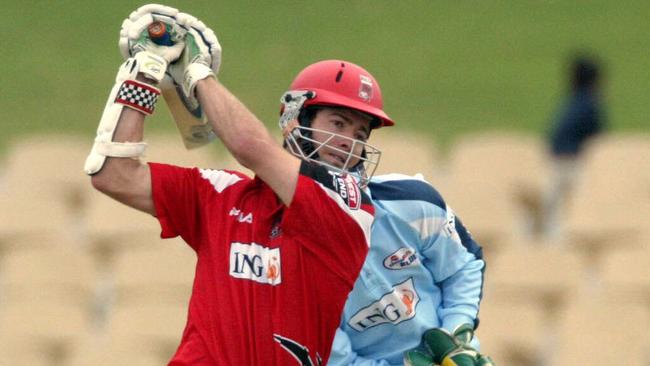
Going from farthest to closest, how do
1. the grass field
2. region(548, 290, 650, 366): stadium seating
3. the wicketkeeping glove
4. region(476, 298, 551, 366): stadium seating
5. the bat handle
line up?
the grass field
region(476, 298, 551, 366): stadium seating
region(548, 290, 650, 366): stadium seating
the wicketkeeping glove
the bat handle

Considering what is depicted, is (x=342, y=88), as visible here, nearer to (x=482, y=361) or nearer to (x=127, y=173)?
(x=127, y=173)

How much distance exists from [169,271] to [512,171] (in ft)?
7.66

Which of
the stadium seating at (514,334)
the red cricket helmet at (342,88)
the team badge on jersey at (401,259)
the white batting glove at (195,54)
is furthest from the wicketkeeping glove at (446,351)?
the stadium seating at (514,334)

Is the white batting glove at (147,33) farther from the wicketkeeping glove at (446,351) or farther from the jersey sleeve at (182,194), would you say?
the wicketkeeping glove at (446,351)

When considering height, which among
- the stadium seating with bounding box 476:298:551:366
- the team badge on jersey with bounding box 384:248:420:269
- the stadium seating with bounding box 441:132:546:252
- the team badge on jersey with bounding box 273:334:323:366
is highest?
the team badge on jersey with bounding box 384:248:420:269

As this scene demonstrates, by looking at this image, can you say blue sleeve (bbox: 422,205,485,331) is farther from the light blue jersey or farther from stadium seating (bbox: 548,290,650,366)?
stadium seating (bbox: 548,290,650,366)

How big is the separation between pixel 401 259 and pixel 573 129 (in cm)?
591

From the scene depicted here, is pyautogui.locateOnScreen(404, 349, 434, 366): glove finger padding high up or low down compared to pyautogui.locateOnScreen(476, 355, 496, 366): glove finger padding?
down

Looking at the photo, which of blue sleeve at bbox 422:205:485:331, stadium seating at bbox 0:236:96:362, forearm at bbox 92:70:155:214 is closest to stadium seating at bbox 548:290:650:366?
blue sleeve at bbox 422:205:485:331

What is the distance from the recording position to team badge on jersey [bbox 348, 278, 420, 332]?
5539 mm

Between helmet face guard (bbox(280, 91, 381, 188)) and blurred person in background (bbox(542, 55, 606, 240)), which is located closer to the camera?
helmet face guard (bbox(280, 91, 381, 188))

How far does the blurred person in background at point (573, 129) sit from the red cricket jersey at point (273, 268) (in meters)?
5.44

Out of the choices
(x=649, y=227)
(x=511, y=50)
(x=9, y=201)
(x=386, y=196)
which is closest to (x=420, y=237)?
(x=386, y=196)

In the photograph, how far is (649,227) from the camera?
9.49 metres
